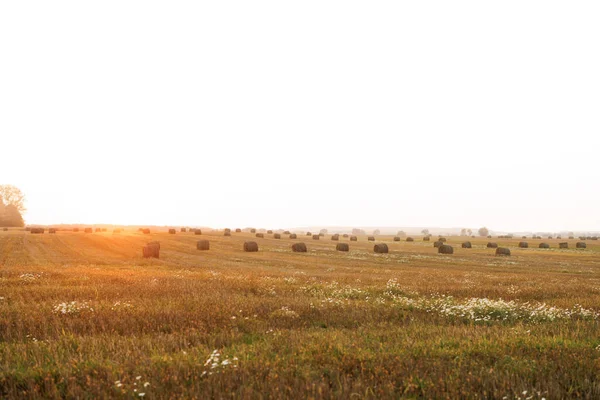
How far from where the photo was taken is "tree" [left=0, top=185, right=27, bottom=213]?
114 m

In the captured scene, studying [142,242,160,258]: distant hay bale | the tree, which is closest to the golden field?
[142,242,160,258]: distant hay bale

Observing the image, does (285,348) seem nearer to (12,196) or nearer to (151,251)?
(151,251)

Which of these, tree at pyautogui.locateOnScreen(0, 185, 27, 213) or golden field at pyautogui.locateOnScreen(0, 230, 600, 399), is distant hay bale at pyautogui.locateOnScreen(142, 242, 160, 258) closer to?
golden field at pyautogui.locateOnScreen(0, 230, 600, 399)

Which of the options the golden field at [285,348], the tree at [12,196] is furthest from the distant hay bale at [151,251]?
the tree at [12,196]

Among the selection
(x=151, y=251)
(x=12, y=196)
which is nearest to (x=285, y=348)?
(x=151, y=251)

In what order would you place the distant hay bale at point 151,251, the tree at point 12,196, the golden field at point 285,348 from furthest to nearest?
the tree at point 12,196, the distant hay bale at point 151,251, the golden field at point 285,348

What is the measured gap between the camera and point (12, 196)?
115 meters

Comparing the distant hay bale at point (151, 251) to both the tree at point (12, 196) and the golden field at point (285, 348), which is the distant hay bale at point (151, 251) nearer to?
the golden field at point (285, 348)

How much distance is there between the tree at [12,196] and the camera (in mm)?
113925

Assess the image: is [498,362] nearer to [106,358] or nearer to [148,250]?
[106,358]

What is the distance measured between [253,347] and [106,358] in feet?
7.86

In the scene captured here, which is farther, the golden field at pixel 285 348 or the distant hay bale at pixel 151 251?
the distant hay bale at pixel 151 251

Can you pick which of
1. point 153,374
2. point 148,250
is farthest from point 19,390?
point 148,250

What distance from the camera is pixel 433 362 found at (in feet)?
19.8
